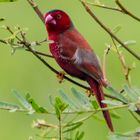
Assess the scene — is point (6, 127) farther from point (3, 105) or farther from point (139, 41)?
point (3, 105)

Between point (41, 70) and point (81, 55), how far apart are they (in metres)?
5.24

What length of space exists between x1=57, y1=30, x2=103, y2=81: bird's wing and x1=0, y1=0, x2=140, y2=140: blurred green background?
2.31 metres

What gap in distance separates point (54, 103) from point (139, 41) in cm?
734

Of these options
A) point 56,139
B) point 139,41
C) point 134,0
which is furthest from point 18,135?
point 56,139

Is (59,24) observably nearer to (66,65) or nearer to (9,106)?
(66,65)

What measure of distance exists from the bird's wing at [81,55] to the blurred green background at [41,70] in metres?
2.31

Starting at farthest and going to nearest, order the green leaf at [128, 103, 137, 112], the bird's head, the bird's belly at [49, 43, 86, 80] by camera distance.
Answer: the bird's head → the bird's belly at [49, 43, 86, 80] → the green leaf at [128, 103, 137, 112]

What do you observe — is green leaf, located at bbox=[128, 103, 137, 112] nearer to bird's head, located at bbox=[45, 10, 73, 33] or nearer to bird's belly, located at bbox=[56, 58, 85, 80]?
bird's belly, located at bbox=[56, 58, 85, 80]

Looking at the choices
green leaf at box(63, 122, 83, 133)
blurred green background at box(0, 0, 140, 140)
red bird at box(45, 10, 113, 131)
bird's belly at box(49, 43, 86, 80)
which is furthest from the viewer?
blurred green background at box(0, 0, 140, 140)

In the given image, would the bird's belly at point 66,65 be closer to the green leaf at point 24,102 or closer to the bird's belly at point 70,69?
the bird's belly at point 70,69

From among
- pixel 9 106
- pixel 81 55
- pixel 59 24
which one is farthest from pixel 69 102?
pixel 59 24

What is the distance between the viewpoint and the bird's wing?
3004 millimetres

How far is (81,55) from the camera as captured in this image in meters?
3.11

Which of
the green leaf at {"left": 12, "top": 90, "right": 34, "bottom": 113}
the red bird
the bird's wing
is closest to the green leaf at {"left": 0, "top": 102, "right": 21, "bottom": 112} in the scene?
the green leaf at {"left": 12, "top": 90, "right": 34, "bottom": 113}
